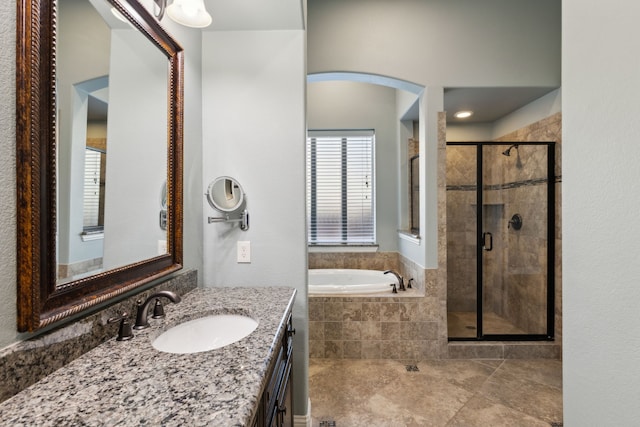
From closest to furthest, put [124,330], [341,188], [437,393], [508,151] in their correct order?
[124,330] < [437,393] < [508,151] < [341,188]

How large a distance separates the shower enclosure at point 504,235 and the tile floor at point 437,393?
358 millimetres

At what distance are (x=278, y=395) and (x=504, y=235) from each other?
2673 mm

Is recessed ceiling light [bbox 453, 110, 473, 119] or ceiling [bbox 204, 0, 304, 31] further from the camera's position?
recessed ceiling light [bbox 453, 110, 473, 119]

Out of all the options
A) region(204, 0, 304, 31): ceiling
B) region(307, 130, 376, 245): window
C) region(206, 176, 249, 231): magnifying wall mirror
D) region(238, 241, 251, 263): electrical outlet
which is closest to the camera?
region(204, 0, 304, 31): ceiling

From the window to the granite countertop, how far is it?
114 inches

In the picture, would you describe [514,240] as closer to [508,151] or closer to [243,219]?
[508,151]

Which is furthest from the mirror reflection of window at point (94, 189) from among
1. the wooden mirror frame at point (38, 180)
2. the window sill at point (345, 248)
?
the window sill at point (345, 248)

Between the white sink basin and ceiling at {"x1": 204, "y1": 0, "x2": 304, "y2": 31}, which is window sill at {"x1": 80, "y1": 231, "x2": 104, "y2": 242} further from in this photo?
ceiling at {"x1": 204, "y1": 0, "x2": 304, "y2": 31}

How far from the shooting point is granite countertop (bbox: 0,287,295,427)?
1.96 ft

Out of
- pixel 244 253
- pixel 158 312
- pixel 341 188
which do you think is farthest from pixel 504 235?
pixel 158 312

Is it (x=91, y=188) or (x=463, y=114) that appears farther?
(x=463, y=114)

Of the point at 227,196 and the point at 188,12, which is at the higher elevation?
the point at 188,12

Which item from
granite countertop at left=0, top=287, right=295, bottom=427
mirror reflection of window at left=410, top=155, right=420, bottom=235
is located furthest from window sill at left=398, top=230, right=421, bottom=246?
granite countertop at left=0, top=287, right=295, bottom=427

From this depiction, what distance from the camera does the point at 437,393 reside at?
2174mm
